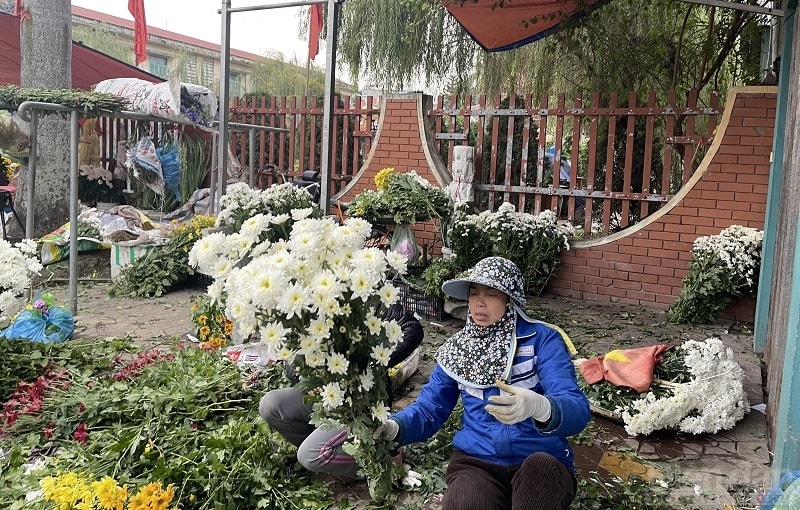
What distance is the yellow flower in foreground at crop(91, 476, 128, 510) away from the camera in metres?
2.31

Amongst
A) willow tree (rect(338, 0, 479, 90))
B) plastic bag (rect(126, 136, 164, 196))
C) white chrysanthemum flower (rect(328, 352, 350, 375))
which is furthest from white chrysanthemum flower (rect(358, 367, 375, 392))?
willow tree (rect(338, 0, 479, 90))

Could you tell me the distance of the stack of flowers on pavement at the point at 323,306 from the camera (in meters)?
2.01

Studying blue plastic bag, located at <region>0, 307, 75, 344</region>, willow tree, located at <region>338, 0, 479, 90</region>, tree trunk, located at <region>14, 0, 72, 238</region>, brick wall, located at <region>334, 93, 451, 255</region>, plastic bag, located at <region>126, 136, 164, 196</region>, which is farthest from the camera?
willow tree, located at <region>338, 0, 479, 90</region>

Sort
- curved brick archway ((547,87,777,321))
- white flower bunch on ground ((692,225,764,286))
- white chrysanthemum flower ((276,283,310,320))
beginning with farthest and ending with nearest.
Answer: curved brick archway ((547,87,777,321)) → white flower bunch on ground ((692,225,764,286)) → white chrysanthemum flower ((276,283,310,320))

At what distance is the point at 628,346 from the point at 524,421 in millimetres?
3315

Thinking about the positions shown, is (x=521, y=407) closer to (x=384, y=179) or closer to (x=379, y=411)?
(x=379, y=411)

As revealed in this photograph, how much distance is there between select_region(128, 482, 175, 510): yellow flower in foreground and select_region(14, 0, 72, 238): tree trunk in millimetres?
6903

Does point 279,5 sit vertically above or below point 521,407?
above

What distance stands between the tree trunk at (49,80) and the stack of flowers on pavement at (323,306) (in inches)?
276

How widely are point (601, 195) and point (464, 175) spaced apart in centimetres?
159

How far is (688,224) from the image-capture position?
6730 mm

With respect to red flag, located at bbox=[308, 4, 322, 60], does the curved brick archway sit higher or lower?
lower

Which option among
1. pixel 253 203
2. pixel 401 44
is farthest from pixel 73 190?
pixel 401 44

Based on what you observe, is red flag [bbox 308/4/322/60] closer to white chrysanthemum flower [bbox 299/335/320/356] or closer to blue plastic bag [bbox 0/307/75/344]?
blue plastic bag [bbox 0/307/75/344]
